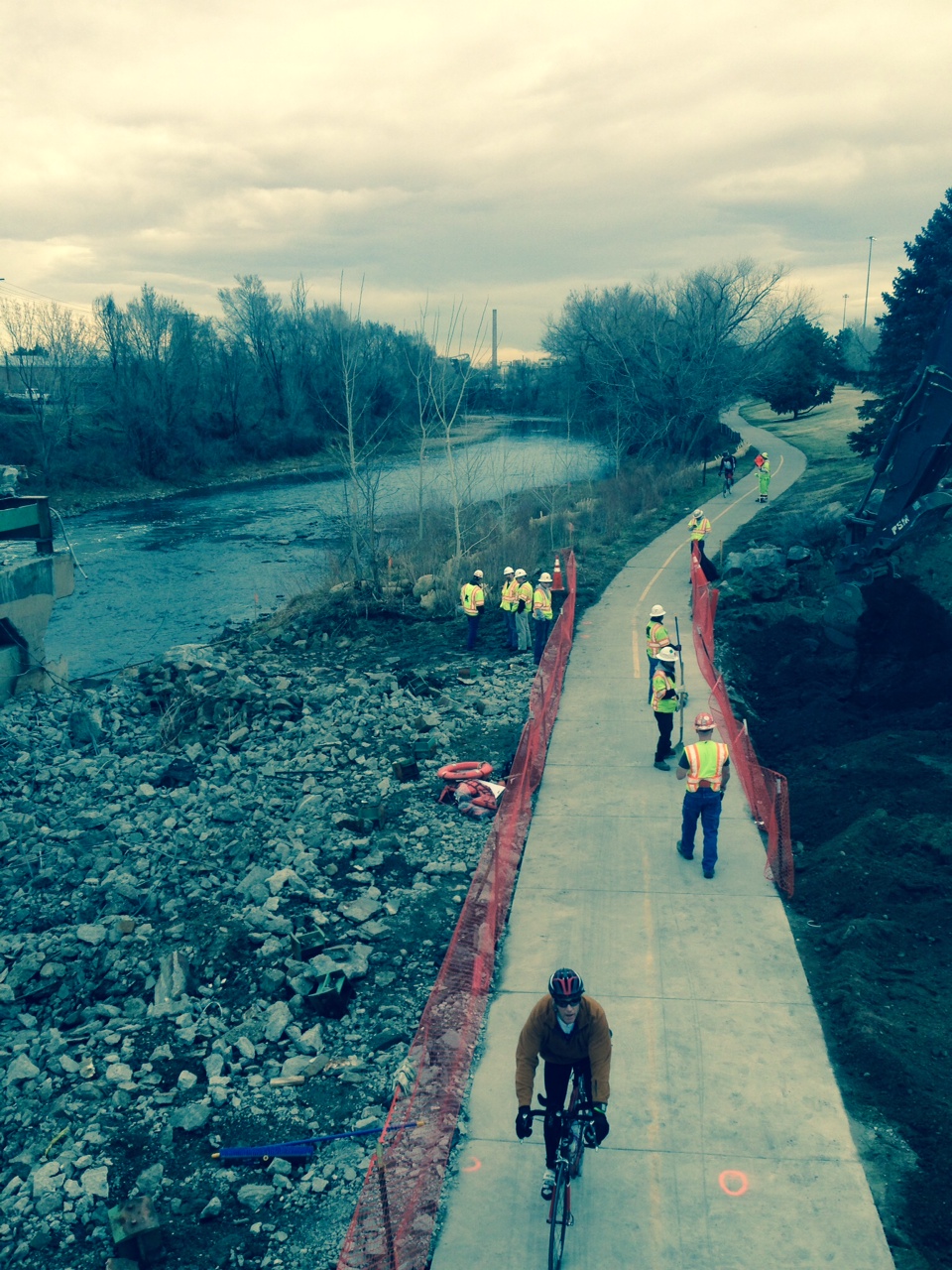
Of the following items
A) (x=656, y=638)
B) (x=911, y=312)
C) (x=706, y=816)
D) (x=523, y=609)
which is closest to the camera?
(x=706, y=816)

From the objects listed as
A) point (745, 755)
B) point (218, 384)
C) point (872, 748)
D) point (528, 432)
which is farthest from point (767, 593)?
point (218, 384)

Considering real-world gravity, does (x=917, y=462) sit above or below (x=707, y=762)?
above

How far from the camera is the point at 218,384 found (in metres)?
79.2

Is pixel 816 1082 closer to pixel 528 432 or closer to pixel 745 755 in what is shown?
pixel 745 755

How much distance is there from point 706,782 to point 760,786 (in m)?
2.50

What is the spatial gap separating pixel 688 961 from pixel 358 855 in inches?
174

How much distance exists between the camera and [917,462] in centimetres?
1625

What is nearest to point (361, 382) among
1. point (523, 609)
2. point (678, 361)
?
point (678, 361)

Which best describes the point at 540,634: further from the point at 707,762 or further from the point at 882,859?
the point at 882,859

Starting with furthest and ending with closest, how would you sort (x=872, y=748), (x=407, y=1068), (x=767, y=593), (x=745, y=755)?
(x=767, y=593) < (x=872, y=748) < (x=745, y=755) < (x=407, y=1068)

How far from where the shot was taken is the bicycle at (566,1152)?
5672 millimetres

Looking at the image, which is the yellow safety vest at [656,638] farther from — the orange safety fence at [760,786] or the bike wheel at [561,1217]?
the bike wheel at [561,1217]

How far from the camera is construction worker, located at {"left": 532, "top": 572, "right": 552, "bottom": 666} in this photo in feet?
59.2

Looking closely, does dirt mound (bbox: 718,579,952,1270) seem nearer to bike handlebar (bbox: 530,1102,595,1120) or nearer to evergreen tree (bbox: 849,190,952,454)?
bike handlebar (bbox: 530,1102,595,1120)
